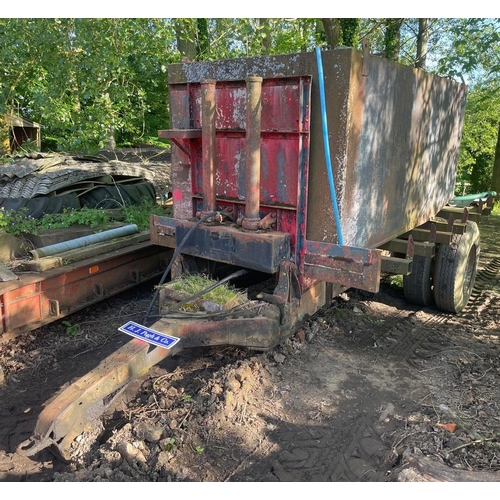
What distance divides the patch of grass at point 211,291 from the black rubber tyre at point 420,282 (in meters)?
2.74

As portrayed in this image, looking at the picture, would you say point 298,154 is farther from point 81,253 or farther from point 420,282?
point 420,282

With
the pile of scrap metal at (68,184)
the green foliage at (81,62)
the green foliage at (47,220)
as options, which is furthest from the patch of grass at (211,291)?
the green foliage at (81,62)

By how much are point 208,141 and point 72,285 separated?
2.17 m

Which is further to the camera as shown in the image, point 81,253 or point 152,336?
point 81,253

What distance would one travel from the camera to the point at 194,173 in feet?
15.3

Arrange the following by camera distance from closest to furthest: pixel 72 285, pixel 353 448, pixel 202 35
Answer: pixel 353 448 → pixel 72 285 → pixel 202 35

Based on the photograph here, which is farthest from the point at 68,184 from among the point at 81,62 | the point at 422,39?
the point at 422,39

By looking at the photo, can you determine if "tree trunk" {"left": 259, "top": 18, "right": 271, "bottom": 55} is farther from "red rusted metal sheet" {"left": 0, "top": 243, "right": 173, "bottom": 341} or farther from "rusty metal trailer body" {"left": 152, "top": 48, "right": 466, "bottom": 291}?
"red rusted metal sheet" {"left": 0, "top": 243, "right": 173, "bottom": 341}

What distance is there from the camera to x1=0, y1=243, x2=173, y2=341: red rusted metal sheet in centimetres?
437

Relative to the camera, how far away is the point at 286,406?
384cm

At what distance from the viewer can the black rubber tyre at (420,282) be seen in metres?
5.91

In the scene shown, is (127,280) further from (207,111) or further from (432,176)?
(432,176)

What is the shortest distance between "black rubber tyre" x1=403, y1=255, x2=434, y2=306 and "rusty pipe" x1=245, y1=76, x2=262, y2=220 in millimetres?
2759

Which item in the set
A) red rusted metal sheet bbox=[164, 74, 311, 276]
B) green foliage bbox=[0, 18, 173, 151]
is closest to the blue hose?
red rusted metal sheet bbox=[164, 74, 311, 276]
